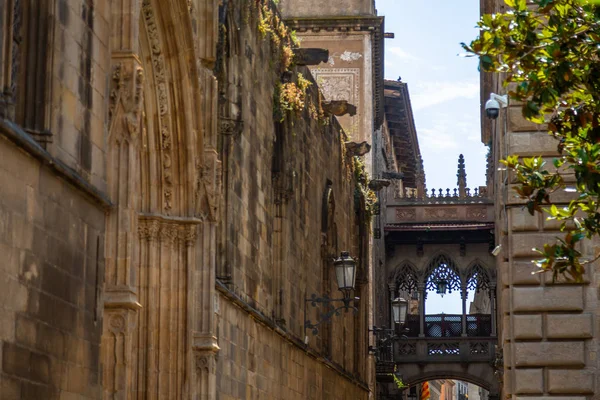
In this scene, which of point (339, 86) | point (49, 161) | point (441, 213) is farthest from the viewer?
point (441, 213)

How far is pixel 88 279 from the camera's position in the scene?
11586 millimetres

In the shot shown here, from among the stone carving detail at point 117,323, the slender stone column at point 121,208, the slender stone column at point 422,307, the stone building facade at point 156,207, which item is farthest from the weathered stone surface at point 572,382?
the slender stone column at point 422,307

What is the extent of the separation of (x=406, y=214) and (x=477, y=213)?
8.25 ft

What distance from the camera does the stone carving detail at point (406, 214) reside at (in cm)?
5344

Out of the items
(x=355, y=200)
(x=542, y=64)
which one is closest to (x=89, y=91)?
(x=542, y=64)

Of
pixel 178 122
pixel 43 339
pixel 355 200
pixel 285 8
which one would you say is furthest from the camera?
pixel 285 8

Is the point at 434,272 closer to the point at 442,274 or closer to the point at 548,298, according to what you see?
the point at 442,274

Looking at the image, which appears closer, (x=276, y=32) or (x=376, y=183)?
(x=276, y=32)

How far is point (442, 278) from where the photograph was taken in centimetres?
5181

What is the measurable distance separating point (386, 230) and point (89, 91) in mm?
39776

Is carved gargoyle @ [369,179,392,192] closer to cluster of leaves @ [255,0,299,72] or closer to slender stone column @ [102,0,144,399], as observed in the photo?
cluster of leaves @ [255,0,299,72]

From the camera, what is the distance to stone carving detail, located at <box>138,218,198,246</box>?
54.0ft

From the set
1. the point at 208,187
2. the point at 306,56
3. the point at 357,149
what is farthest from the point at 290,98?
the point at 357,149

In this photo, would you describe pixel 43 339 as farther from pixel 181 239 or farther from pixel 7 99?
pixel 181 239
